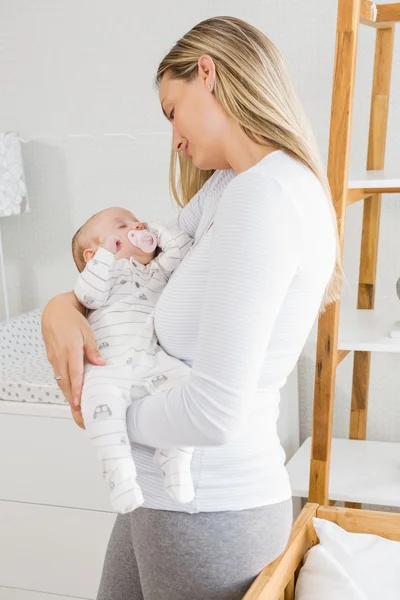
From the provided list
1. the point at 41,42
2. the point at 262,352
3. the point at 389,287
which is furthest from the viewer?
the point at 41,42

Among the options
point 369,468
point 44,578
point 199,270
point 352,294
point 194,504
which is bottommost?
point 44,578

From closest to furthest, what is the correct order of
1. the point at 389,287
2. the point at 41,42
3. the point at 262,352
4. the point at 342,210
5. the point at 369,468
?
the point at 262,352 → the point at 342,210 → the point at 369,468 → the point at 389,287 → the point at 41,42

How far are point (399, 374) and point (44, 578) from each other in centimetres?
120

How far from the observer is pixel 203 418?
88 cm

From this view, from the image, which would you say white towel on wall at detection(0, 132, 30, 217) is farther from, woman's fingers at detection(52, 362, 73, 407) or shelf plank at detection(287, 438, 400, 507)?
woman's fingers at detection(52, 362, 73, 407)

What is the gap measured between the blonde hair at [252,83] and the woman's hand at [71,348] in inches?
14.7

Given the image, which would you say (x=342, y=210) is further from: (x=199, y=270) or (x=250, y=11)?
(x=250, y=11)

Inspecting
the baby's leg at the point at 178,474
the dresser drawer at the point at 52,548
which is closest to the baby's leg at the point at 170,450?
the baby's leg at the point at 178,474

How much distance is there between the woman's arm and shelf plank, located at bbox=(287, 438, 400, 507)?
1049 mm

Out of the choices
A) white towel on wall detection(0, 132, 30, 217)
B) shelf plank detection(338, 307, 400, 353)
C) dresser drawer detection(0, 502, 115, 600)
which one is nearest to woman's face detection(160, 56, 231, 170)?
shelf plank detection(338, 307, 400, 353)

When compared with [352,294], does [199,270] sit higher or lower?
higher

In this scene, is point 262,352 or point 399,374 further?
point 399,374

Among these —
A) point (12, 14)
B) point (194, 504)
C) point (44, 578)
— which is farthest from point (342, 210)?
point (12, 14)

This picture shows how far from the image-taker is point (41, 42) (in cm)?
256
